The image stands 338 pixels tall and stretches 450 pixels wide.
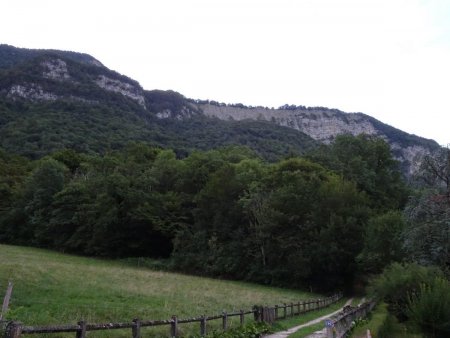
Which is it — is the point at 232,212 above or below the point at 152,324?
above

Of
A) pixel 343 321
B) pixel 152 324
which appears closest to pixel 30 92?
pixel 343 321

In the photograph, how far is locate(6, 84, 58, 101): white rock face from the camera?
561 feet

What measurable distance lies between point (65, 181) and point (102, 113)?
3640 inches

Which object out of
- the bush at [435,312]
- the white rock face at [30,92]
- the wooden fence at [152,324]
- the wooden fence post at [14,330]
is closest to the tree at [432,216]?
the wooden fence at [152,324]

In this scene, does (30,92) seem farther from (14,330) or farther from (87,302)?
(14,330)

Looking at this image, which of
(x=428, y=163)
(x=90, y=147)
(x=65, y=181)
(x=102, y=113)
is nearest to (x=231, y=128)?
(x=102, y=113)

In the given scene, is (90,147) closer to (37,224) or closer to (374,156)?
(37,224)

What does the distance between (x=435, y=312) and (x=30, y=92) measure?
7151 inches

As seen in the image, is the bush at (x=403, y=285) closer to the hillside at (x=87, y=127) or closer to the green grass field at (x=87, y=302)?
the green grass field at (x=87, y=302)

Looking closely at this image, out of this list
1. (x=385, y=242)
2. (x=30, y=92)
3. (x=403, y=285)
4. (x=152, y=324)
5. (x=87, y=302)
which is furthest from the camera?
(x=30, y=92)

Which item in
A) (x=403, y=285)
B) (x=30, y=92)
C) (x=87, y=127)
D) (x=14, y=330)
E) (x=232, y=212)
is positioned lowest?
(x=403, y=285)

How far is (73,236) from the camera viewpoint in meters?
67.0

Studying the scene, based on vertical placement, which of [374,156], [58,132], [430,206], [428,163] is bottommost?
[430,206]

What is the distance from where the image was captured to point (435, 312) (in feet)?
52.0
